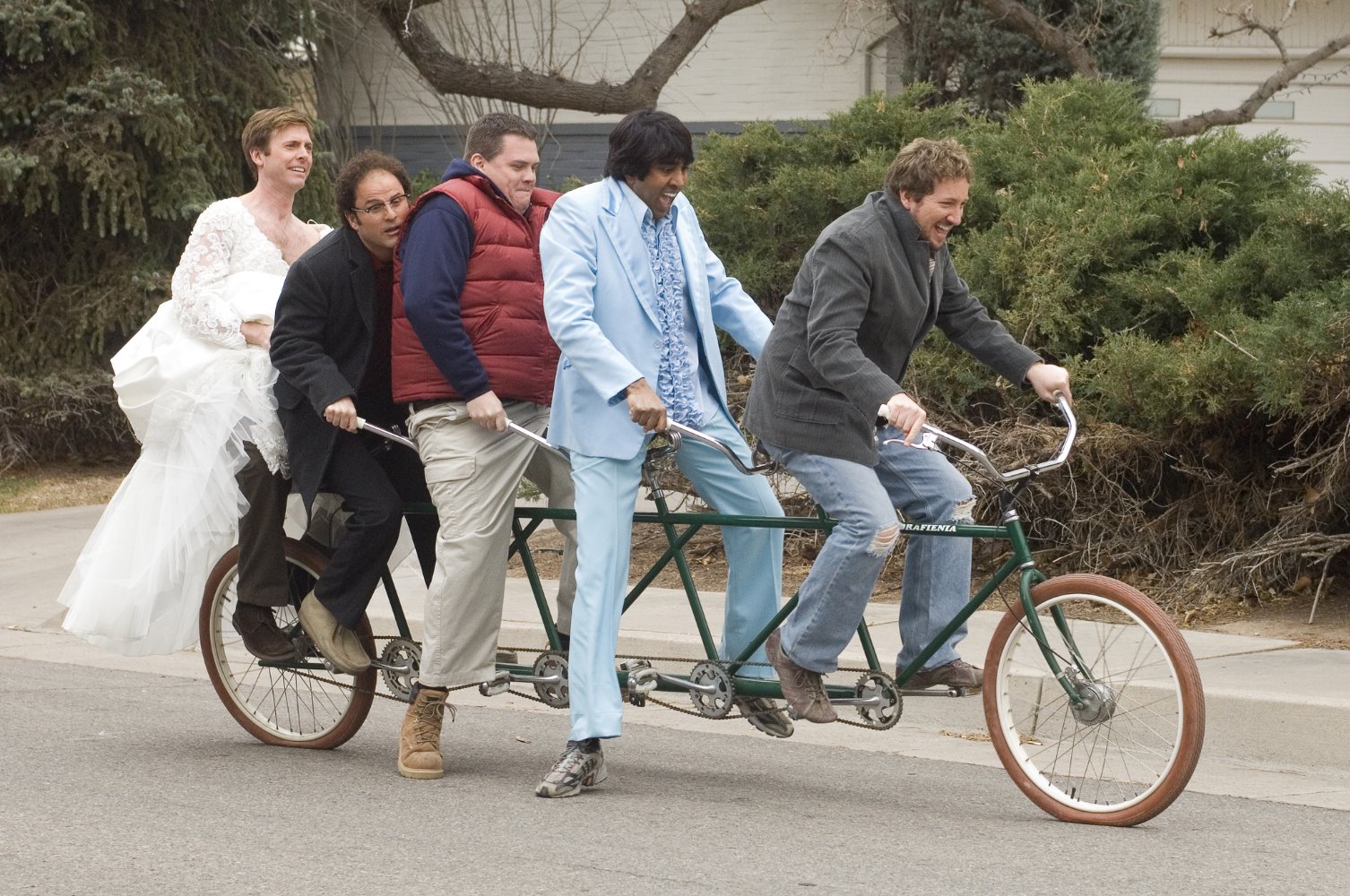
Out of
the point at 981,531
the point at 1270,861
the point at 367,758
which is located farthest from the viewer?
the point at 367,758

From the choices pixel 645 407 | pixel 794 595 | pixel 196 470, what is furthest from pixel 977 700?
pixel 196 470

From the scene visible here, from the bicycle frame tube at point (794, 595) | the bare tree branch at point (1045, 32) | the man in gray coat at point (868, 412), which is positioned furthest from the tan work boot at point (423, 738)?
the bare tree branch at point (1045, 32)

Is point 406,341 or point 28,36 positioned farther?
point 28,36

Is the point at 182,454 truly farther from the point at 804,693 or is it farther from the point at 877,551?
the point at 877,551

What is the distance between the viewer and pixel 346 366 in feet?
18.1

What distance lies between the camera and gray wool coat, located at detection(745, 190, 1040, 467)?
4754 mm

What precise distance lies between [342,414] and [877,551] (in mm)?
1661

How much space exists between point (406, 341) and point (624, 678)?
122cm

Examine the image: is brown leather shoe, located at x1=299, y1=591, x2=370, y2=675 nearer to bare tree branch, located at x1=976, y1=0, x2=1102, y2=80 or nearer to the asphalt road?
the asphalt road

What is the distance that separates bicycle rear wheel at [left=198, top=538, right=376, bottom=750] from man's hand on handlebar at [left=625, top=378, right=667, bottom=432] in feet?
4.61

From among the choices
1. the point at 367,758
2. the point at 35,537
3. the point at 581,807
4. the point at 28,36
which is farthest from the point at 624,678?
the point at 28,36

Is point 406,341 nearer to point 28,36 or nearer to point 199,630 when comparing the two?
point 199,630

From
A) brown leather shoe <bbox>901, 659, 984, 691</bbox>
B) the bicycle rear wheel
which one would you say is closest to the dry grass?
the bicycle rear wheel

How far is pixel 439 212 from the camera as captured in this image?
5164 millimetres
